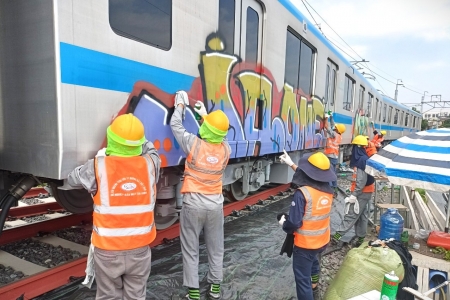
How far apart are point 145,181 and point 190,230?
101 cm

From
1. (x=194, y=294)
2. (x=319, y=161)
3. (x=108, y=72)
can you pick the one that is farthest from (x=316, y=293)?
(x=108, y=72)

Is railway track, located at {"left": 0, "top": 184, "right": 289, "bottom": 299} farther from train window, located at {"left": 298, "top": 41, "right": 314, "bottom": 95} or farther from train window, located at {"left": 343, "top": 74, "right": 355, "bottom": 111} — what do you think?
train window, located at {"left": 343, "top": 74, "right": 355, "bottom": 111}

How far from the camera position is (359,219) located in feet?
16.8

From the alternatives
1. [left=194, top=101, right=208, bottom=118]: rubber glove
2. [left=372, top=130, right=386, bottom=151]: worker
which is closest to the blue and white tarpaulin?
[left=194, top=101, right=208, bottom=118]: rubber glove

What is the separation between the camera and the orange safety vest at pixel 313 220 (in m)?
2.88

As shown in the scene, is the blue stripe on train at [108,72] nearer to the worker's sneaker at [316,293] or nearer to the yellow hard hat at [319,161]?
the yellow hard hat at [319,161]

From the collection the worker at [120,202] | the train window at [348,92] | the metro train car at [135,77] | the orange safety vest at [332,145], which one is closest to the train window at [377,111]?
the train window at [348,92]

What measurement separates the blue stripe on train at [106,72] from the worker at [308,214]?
1488 millimetres

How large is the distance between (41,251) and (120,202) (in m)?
2.18

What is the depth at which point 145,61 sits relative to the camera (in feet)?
9.70

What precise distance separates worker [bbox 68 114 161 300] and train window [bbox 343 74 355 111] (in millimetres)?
9045

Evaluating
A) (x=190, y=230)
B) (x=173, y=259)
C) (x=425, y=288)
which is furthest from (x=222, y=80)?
(x=425, y=288)

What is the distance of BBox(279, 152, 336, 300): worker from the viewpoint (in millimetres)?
2881

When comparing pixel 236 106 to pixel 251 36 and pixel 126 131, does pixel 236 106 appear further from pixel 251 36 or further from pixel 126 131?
pixel 126 131
